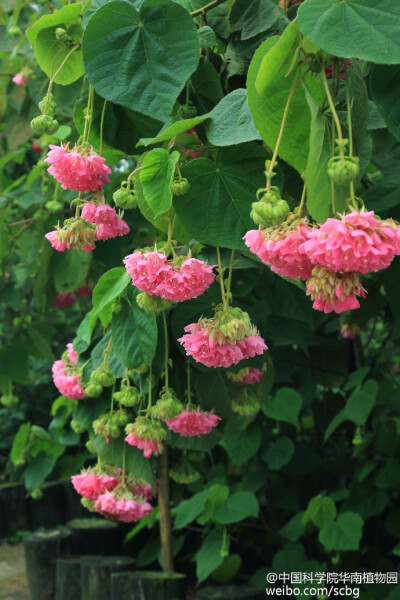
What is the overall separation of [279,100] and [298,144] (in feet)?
0.20

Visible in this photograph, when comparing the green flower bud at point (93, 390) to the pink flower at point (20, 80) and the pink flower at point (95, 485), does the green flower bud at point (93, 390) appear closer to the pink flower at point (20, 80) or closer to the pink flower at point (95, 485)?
the pink flower at point (95, 485)

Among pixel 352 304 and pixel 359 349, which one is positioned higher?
pixel 352 304

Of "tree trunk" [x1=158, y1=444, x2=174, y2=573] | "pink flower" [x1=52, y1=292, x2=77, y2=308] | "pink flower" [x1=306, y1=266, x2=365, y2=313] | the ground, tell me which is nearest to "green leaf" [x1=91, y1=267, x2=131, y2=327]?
"pink flower" [x1=306, y1=266, x2=365, y2=313]

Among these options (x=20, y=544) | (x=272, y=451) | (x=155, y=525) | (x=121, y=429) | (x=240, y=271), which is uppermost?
(x=240, y=271)

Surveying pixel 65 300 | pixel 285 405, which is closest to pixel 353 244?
pixel 285 405

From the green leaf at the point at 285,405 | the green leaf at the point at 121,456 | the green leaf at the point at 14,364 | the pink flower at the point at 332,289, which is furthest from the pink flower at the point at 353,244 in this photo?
the green leaf at the point at 14,364

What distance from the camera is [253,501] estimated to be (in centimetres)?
234

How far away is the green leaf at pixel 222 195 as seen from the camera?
103cm

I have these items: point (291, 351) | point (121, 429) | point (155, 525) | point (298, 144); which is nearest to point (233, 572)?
point (155, 525)

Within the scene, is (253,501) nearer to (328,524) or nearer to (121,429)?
(328,524)

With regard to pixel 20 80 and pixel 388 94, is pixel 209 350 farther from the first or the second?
pixel 20 80

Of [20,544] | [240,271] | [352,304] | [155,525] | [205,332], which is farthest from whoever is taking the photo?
[20,544]

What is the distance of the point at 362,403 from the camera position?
2193 millimetres

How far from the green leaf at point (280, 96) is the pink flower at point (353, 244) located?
8.2 inches
